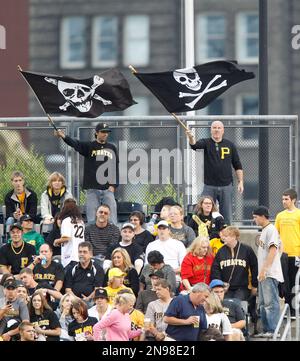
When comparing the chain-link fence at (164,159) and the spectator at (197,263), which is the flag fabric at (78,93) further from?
the spectator at (197,263)

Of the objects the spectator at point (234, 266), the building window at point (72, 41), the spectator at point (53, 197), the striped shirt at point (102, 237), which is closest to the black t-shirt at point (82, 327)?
the spectator at point (234, 266)

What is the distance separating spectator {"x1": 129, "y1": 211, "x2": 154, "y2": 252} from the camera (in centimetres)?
2338

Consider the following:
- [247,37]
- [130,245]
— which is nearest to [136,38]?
[247,37]

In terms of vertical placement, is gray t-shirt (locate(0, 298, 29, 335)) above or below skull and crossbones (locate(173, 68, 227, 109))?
below

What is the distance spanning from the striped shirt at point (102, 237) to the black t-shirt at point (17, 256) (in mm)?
821

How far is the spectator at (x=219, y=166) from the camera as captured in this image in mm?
24328

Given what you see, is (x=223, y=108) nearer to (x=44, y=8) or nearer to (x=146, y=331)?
(x=44, y=8)

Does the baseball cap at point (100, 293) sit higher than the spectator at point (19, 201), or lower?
lower

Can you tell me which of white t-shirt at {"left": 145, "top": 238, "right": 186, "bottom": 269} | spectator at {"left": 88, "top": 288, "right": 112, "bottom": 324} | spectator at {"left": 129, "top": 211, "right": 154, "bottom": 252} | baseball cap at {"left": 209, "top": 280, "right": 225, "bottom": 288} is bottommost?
spectator at {"left": 88, "top": 288, "right": 112, "bottom": 324}

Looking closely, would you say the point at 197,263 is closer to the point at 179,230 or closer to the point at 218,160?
the point at 179,230

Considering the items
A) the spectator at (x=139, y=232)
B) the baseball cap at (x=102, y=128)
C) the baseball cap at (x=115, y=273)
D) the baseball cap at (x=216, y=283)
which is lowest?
the baseball cap at (x=216, y=283)

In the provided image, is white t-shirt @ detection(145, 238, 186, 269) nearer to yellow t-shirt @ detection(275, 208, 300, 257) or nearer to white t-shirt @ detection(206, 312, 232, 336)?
yellow t-shirt @ detection(275, 208, 300, 257)

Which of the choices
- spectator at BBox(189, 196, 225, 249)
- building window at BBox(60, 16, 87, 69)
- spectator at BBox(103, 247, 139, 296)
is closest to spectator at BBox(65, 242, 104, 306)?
spectator at BBox(103, 247, 139, 296)

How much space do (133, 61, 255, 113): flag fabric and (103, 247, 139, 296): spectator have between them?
336 cm
